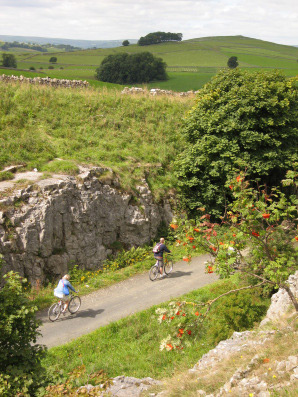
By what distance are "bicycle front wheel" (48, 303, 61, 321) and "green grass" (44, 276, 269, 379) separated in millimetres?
1712

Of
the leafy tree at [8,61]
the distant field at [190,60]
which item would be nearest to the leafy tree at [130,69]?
the distant field at [190,60]

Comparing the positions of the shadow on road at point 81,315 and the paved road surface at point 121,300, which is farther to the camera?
the shadow on road at point 81,315

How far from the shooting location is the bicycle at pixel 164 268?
1643cm

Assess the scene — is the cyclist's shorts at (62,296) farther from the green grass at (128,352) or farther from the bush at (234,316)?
the bush at (234,316)

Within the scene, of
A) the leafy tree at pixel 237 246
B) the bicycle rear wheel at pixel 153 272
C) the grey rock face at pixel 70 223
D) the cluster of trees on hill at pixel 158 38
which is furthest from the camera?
→ the cluster of trees on hill at pixel 158 38

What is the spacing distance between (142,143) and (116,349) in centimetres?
1459

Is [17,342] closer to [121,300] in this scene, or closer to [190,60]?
[121,300]

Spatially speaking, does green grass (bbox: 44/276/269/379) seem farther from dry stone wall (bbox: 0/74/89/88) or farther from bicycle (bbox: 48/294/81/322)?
dry stone wall (bbox: 0/74/89/88)

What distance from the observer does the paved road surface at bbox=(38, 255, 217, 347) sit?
12.7 meters

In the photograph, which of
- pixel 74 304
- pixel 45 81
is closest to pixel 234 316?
pixel 74 304

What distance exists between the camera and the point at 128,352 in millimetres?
11391

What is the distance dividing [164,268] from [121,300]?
9.46 ft

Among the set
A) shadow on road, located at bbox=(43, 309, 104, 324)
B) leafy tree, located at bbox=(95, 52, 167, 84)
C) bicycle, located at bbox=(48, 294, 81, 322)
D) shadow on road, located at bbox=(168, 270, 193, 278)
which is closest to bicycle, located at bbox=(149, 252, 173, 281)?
shadow on road, located at bbox=(168, 270, 193, 278)

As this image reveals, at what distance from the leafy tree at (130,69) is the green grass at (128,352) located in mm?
44481
